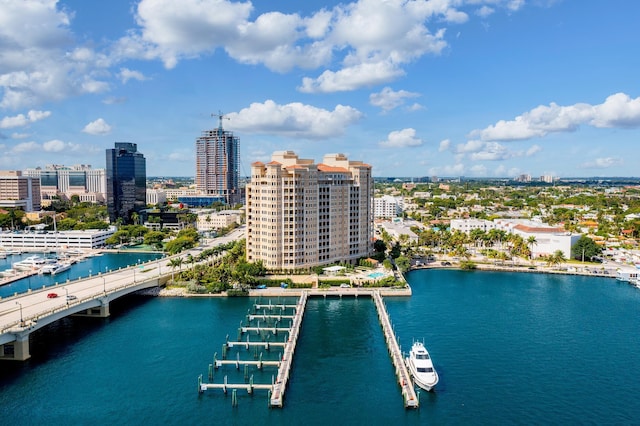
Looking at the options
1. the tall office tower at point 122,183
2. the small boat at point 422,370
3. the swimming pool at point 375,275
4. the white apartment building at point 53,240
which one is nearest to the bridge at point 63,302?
the swimming pool at point 375,275

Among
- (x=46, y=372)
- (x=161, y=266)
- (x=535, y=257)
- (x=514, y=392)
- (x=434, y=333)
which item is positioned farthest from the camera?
(x=535, y=257)

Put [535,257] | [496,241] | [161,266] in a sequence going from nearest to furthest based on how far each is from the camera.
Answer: [161,266]
[535,257]
[496,241]

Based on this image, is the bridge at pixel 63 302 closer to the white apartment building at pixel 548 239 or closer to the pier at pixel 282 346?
the pier at pixel 282 346

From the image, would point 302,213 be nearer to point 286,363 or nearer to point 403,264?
point 403,264

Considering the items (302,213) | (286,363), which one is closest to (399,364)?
(286,363)

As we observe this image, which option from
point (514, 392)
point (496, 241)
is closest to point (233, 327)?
point (514, 392)

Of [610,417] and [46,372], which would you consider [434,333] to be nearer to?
[610,417]

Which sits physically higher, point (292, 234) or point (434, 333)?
point (292, 234)

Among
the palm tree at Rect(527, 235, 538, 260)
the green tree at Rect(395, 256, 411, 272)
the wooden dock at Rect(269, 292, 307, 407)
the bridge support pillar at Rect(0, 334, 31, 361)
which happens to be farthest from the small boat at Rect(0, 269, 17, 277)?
the palm tree at Rect(527, 235, 538, 260)

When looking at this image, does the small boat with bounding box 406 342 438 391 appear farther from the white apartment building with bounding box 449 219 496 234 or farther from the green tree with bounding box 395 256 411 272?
the white apartment building with bounding box 449 219 496 234
